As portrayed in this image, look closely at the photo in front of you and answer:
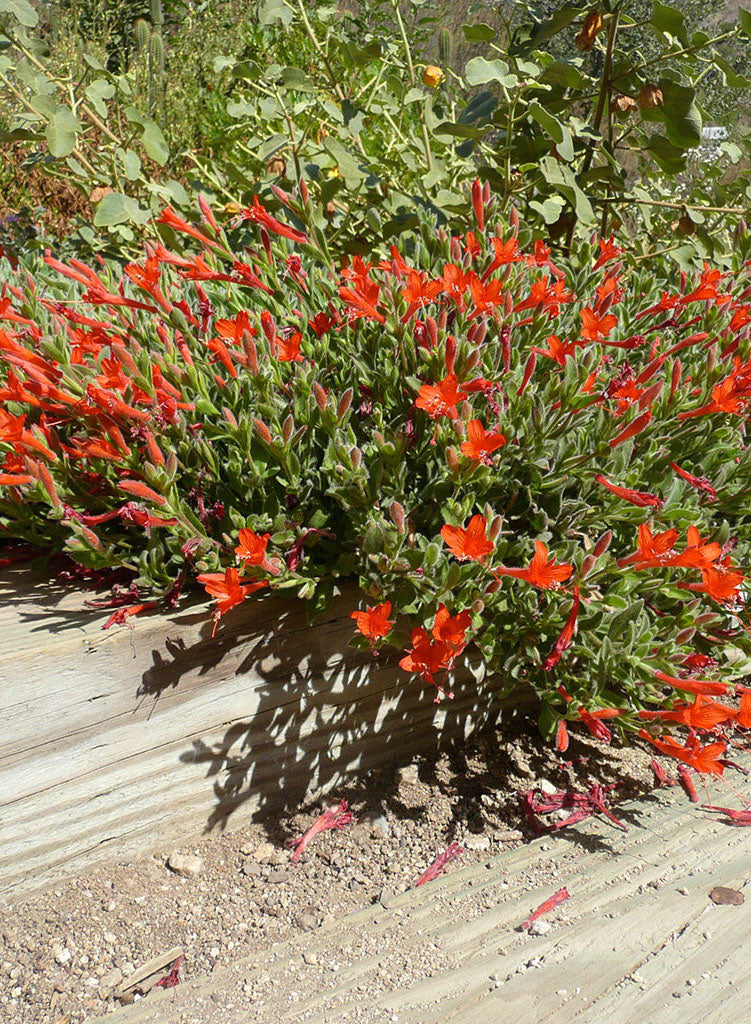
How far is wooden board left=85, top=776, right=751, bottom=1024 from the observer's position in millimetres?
1190

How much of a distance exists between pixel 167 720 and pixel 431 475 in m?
0.75

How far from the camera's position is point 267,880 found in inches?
63.0

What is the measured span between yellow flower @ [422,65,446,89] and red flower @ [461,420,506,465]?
2379 mm

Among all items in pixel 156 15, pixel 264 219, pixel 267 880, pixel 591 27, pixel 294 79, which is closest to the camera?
pixel 267 880

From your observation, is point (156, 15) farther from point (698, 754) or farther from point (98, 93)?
point (698, 754)

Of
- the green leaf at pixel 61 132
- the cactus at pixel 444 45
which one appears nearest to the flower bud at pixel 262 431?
the green leaf at pixel 61 132

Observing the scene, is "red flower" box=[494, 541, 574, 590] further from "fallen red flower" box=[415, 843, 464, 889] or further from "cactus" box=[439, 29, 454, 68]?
"cactus" box=[439, 29, 454, 68]

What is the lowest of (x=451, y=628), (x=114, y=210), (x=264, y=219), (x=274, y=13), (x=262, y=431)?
(x=451, y=628)

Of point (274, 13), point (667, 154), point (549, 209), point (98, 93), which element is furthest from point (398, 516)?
point (98, 93)

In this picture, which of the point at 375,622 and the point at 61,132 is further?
the point at 61,132

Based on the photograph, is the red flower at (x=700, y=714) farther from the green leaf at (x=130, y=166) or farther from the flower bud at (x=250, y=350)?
the green leaf at (x=130, y=166)

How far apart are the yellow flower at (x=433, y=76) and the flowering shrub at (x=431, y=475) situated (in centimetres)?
172

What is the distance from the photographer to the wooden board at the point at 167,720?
1.52 metres

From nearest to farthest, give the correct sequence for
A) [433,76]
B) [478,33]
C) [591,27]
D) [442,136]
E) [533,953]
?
[533,953], [478,33], [591,27], [442,136], [433,76]
